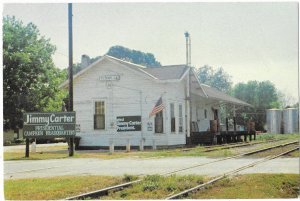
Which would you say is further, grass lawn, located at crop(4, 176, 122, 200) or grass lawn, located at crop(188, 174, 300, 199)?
grass lawn, located at crop(188, 174, 300, 199)

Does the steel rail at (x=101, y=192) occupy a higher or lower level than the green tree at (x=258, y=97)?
lower

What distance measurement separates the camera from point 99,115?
39.6 feet

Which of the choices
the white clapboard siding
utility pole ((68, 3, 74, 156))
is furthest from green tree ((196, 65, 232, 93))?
utility pole ((68, 3, 74, 156))

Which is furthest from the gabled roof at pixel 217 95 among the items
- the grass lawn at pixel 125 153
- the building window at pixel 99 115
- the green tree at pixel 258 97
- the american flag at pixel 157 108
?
the building window at pixel 99 115

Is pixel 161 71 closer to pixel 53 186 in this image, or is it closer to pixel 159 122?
pixel 159 122

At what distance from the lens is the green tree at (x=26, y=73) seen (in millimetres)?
10844

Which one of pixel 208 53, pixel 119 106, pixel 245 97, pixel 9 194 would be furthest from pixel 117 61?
pixel 9 194

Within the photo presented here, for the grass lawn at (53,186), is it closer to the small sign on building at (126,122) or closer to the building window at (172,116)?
the small sign on building at (126,122)

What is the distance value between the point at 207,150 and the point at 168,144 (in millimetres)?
2026

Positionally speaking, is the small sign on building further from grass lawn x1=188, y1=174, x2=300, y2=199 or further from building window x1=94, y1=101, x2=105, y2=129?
grass lawn x1=188, y1=174, x2=300, y2=199

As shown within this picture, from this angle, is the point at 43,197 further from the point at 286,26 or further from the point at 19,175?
the point at 286,26

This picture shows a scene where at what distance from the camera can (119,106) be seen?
38.5ft

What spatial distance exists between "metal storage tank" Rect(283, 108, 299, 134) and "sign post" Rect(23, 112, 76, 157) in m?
4.48

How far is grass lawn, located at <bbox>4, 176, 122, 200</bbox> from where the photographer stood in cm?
888
